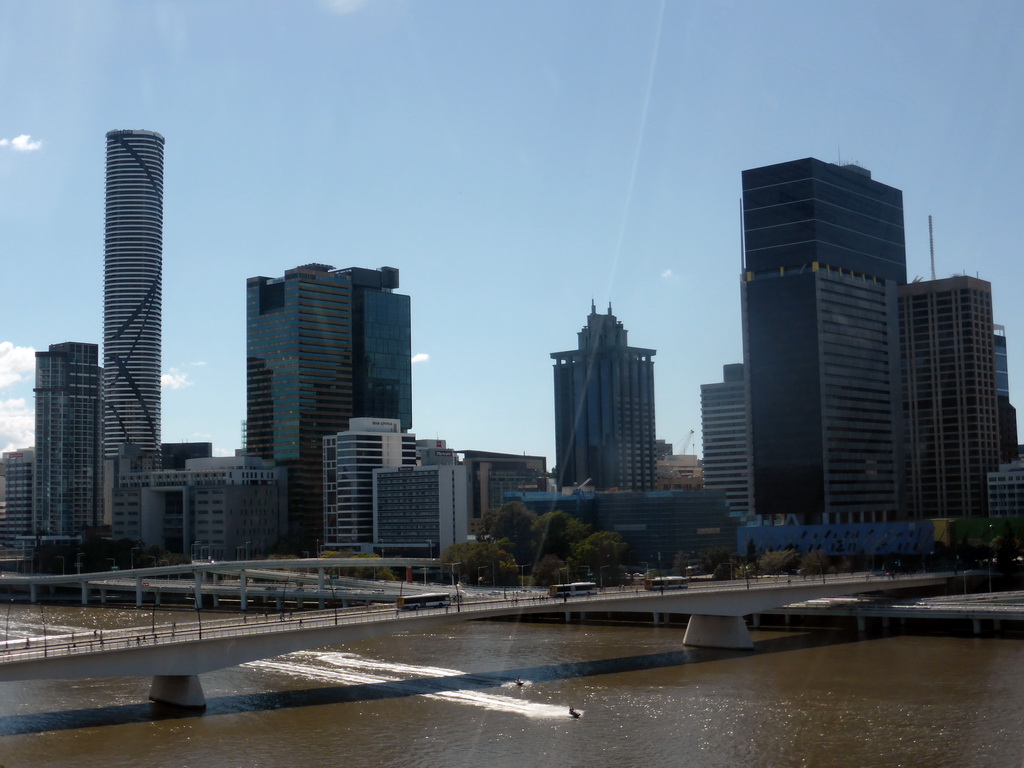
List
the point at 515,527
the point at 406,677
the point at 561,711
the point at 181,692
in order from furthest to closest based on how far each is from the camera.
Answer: the point at 515,527 → the point at 406,677 → the point at 181,692 → the point at 561,711

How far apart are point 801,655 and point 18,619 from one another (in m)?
81.0

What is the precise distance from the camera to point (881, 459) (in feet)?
552

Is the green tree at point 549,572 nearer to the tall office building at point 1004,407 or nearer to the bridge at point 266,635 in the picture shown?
the bridge at point 266,635

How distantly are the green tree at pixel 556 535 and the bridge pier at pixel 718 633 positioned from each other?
202 feet

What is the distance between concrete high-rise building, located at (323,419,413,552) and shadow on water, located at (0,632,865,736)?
119 meters

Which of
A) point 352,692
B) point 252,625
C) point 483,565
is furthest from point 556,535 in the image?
point 252,625

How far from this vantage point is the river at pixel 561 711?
1863 inches

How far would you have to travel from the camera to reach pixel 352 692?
61.6 metres

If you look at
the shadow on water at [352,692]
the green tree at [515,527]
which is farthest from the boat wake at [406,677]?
the green tree at [515,527]

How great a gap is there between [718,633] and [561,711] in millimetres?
26052

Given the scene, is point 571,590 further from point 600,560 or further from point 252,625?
point 600,560

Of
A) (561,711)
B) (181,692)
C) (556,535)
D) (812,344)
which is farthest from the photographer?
(812,344)

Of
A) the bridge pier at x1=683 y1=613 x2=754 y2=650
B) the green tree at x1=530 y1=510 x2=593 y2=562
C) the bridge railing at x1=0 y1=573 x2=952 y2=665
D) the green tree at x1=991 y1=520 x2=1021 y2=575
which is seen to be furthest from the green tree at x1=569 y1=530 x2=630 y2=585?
the bridge pier at x1=683 y1=613 x2=754 y2=650

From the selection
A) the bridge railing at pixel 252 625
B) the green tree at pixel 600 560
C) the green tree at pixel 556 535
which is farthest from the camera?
the green tree at pixel 556 535
